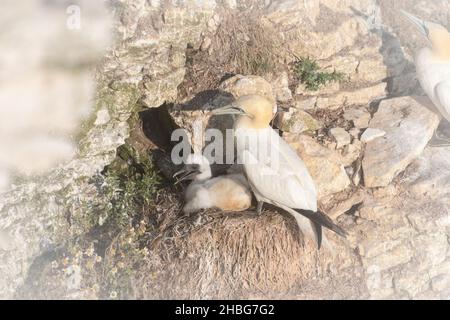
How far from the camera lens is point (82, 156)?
15.9ft

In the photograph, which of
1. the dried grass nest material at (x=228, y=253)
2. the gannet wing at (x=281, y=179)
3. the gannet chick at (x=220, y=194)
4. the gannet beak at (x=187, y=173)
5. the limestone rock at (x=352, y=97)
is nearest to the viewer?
the gannet wing at (x=281, y=179)

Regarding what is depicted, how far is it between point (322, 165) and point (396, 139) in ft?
2.80

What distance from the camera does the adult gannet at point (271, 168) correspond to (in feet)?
13.5

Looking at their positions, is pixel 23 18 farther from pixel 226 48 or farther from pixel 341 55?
pixel 341 55

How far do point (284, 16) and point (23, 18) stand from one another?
2481mm

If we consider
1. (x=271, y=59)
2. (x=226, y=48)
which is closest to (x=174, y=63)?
(x=226, y=48)

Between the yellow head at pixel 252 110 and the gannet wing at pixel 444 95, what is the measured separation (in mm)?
1800

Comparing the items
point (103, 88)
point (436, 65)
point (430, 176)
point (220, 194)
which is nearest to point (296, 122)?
point (220, 194)

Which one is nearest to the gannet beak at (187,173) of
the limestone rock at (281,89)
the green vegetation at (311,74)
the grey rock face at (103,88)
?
the grey rock face at (103,88)

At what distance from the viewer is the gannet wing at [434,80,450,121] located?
4.88 meters

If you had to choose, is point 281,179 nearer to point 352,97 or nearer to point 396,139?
point 396,139

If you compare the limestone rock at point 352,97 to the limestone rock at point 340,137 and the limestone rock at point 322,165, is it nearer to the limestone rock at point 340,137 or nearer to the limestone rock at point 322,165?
the limestone rock at point 340,137

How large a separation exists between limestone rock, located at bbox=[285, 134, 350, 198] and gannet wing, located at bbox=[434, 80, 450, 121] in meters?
1.11
